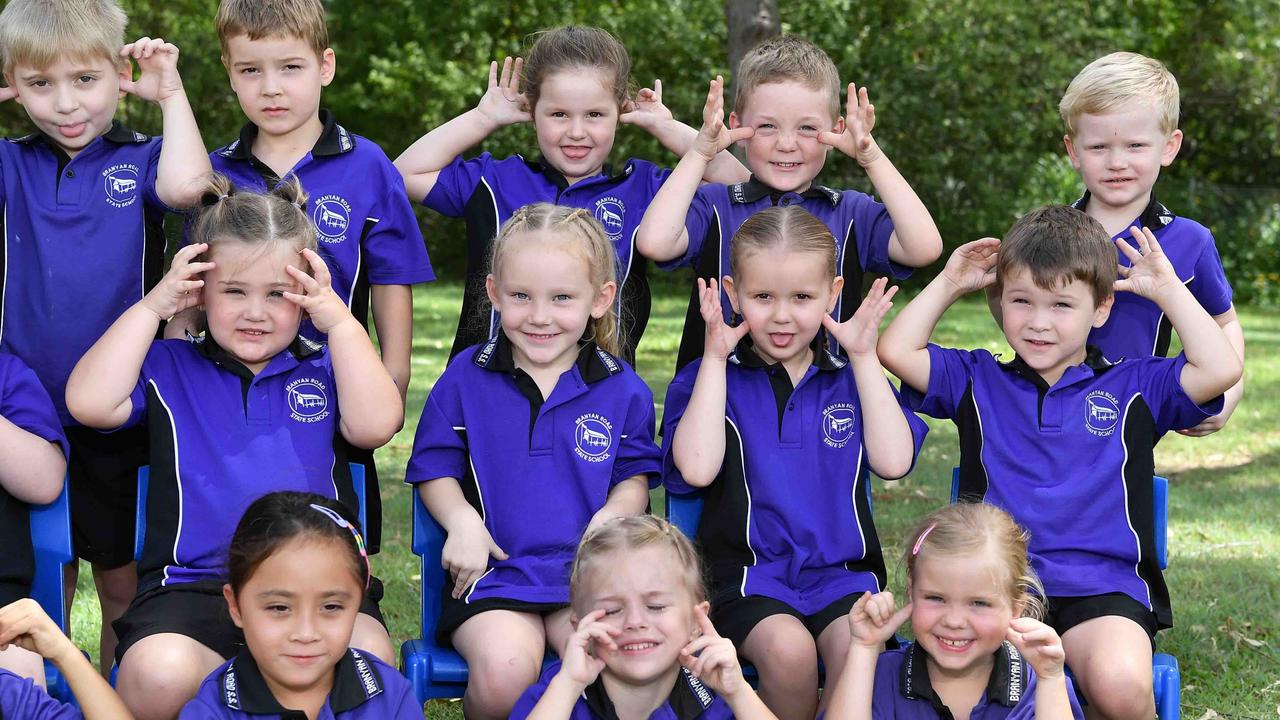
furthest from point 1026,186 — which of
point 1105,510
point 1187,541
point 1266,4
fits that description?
point 1105,510

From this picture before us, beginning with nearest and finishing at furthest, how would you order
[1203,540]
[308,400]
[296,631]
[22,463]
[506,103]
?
[296,631]
[22,463]
[308,400]
[506,103]
[1203,540]

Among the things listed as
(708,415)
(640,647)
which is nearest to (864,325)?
(708,415)

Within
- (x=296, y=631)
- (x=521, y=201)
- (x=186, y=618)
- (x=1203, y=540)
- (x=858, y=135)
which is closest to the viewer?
(x=296, y=631)

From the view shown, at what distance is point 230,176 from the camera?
13.2 feet

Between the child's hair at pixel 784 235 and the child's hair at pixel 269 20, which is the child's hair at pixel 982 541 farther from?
the child's hair at pixel 269 20

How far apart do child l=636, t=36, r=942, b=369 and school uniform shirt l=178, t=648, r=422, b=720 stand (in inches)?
58.7

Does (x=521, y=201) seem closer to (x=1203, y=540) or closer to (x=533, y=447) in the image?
(x=533, y=447)

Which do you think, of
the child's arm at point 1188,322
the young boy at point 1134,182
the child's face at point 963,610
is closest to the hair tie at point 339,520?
the child's face at point 963,610

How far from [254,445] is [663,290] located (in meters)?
15.0

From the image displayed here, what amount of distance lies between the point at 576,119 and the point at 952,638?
73.6 inches

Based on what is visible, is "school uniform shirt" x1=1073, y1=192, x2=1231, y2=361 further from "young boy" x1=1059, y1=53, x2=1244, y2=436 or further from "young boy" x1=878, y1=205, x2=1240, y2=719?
"young boy" x1=878, y1=205, x2=1240, y2=719

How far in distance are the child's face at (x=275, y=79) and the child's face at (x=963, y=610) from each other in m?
2.12

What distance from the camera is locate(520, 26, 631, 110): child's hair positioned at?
4.14m

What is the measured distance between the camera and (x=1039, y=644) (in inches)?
116
